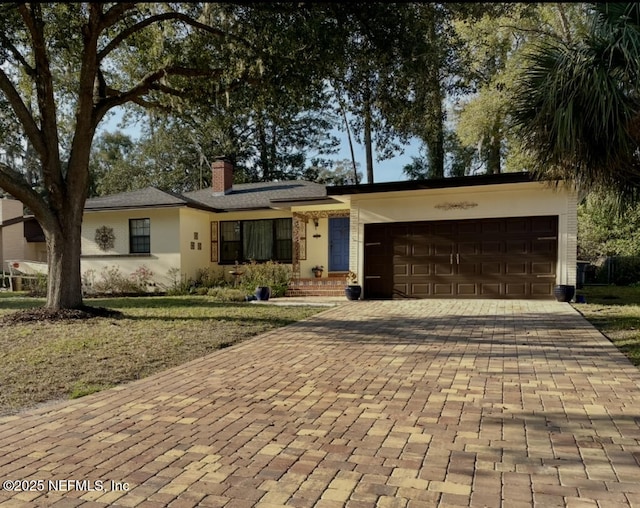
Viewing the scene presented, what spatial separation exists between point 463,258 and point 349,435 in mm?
10595

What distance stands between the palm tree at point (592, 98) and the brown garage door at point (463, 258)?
4.92 metres

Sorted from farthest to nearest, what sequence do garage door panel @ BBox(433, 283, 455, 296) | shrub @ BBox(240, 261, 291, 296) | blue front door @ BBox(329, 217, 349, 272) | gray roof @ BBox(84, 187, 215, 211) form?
blue front door @ BBox(329, 217, 349, 272) < gray roof @ BBox(84, 187, 215, 211) < shrub @ BBox(240, 261, 291, 296) < garage door panel @ BBox(433, 283, 455, 296)

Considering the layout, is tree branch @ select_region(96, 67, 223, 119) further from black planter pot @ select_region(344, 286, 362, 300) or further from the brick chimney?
the brick chimney

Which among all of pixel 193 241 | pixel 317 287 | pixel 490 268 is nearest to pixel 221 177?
pixel 193 241

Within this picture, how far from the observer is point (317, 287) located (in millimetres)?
15148

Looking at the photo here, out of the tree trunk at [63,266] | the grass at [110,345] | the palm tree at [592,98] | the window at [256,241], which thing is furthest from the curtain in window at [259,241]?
the palm tree at [592,98]

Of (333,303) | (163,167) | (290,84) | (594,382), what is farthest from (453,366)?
(163,167)

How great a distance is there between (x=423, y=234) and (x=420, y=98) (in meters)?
5.72

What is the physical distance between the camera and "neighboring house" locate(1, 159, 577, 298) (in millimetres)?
12539

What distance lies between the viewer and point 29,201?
9.21 meters

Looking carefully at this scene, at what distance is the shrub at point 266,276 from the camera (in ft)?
50.8

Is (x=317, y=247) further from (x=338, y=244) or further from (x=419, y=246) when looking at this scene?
(x=419, y=246)

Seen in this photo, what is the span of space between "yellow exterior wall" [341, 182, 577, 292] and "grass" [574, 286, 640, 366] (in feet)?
4.12

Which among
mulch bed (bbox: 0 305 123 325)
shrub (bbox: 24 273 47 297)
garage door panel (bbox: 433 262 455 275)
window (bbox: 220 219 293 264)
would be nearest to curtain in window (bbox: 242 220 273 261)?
window (bbox: 220 219 293 264)
